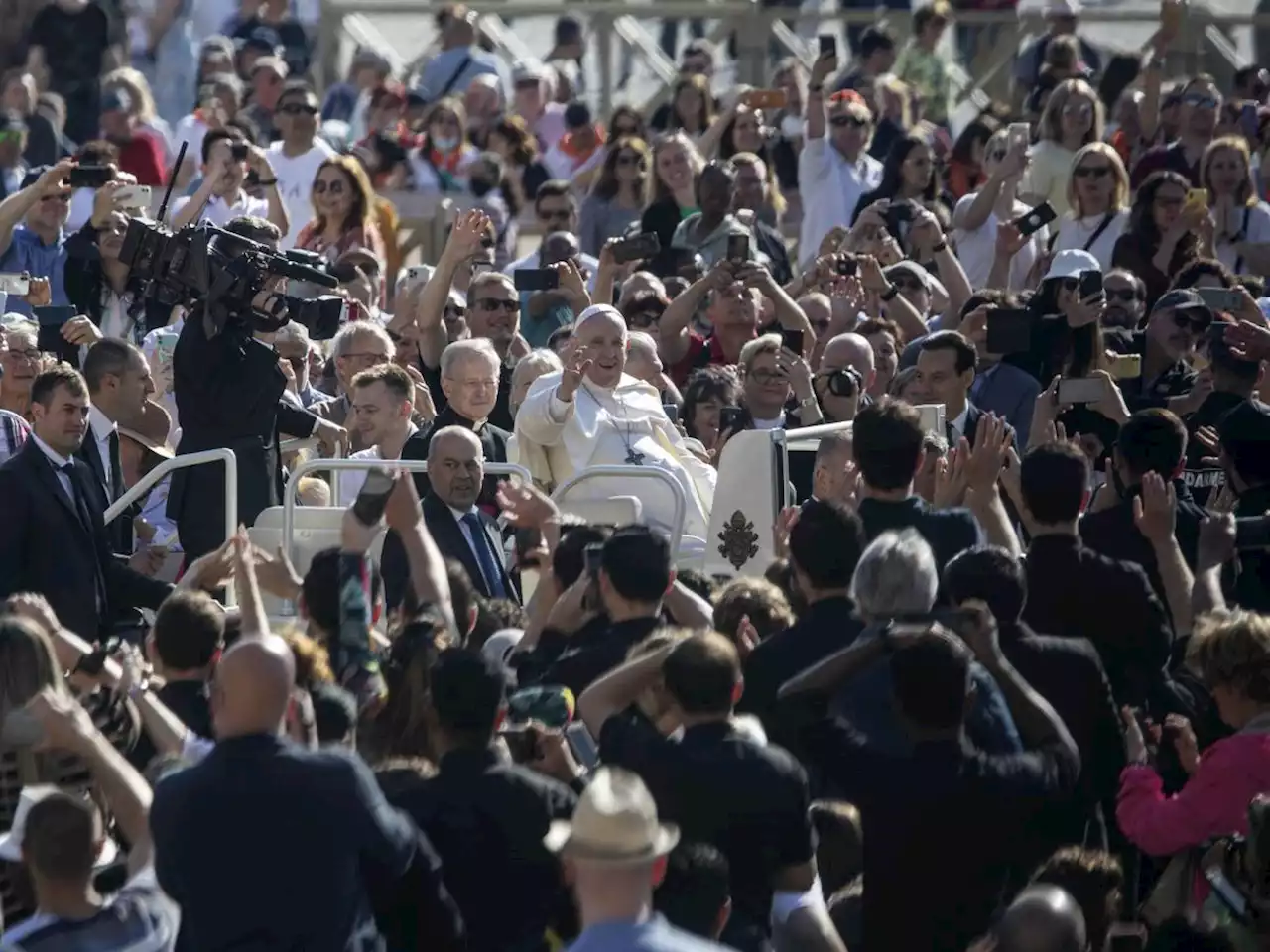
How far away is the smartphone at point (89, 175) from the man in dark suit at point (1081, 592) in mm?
6218

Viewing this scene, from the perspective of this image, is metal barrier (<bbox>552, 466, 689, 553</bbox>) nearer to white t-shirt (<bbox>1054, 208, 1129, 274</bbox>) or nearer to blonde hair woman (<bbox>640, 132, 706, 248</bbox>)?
blonde hair woman (<bbox>640, 132, 706, 248</bbox>)

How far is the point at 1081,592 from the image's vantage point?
765 centimetres

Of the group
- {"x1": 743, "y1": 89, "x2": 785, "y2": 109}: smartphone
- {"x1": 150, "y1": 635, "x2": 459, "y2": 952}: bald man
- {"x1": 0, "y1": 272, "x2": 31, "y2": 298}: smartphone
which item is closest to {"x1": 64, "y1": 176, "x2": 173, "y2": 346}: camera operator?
{"x1": 0, "y1": 272, "x2": 31, "y2": 298}: smartphone

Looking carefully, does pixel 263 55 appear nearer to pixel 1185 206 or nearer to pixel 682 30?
pixel 682 30

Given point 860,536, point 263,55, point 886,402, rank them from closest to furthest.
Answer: point 860,536, point 886,402, point 263,55

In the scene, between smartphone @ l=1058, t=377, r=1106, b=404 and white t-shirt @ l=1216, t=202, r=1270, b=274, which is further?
white t-shirt @ l=1216, t=202, r=1270, b=274

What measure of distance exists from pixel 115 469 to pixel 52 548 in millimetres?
1331

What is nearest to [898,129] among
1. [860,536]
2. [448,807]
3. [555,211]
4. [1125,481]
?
[555,211]

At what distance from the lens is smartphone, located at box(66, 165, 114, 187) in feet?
41.8

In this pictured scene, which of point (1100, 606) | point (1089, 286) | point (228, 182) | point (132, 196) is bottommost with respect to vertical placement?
point (228, 182)

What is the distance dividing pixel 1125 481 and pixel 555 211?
6.98 meters

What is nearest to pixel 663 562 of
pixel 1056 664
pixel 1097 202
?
pixel 1056 664

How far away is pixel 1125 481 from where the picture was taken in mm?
8523

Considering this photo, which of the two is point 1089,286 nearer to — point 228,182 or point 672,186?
point 672,186
